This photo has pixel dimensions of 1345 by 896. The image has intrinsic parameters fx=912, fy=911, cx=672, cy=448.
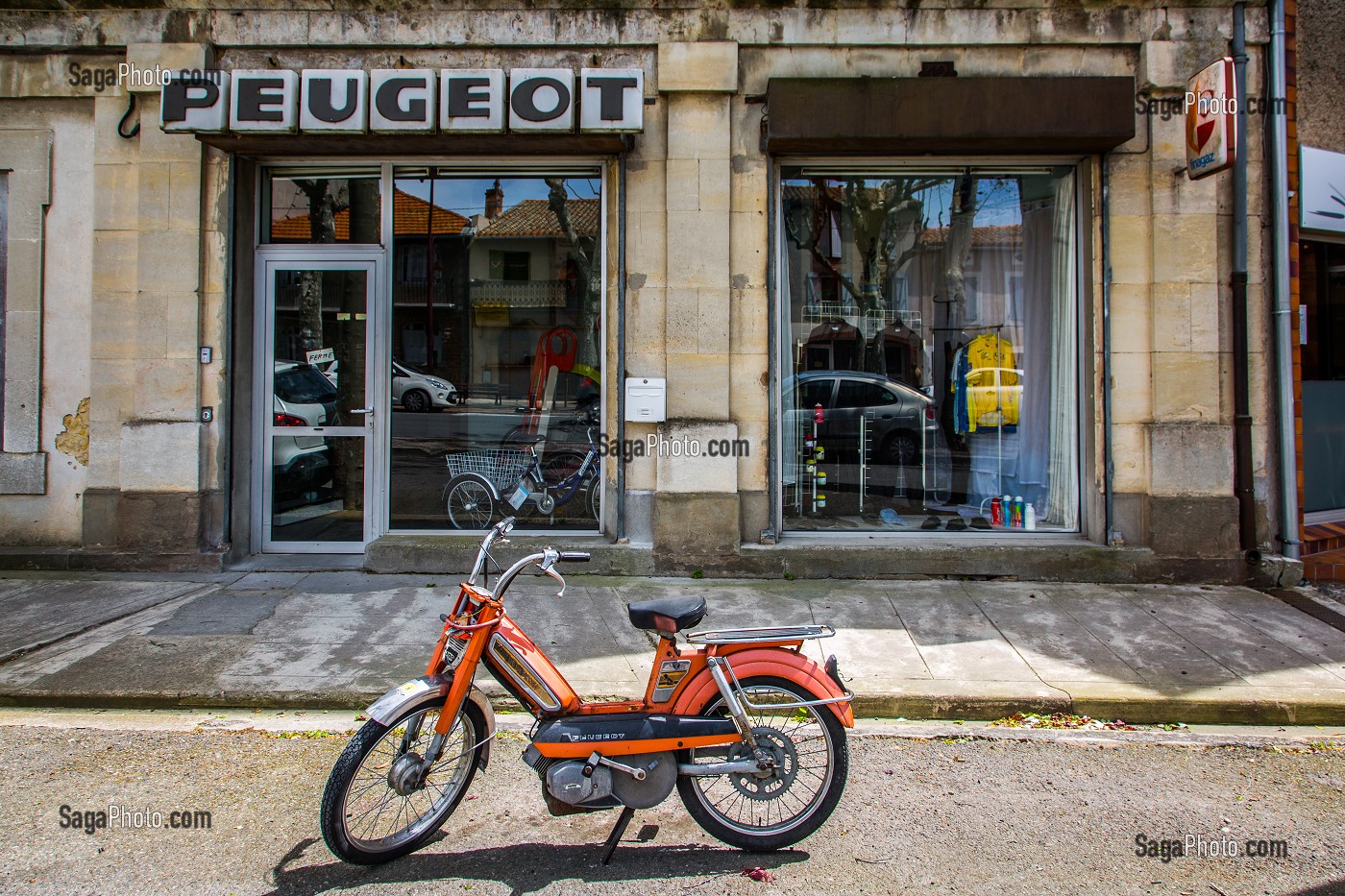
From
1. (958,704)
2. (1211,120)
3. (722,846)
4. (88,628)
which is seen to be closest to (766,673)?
(722,846)

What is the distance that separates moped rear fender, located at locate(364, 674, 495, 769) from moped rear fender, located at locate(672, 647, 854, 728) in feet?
2.52

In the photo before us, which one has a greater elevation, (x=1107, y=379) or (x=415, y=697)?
(x=1107, y=379)

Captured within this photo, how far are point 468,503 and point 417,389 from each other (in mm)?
1144

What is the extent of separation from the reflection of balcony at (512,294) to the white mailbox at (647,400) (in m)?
1.28

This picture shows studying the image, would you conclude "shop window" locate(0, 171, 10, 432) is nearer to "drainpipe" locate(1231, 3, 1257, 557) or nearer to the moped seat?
the moped seat

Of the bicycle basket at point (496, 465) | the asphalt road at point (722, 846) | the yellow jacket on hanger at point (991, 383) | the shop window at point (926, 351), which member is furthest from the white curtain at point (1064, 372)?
the bicycle basket at point (496, 465)

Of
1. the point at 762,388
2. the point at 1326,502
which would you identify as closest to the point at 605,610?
the point at 762,388

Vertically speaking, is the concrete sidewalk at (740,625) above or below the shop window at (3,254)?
below

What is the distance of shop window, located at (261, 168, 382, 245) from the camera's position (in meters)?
8.31

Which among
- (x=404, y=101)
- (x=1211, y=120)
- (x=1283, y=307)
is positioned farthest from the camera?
(x=1283, y=307)

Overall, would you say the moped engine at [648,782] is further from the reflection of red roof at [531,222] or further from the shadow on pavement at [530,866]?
the reflection of red roof at [531,222]

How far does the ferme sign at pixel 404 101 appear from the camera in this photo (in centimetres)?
731

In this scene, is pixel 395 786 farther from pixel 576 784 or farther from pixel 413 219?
pixel 413 219

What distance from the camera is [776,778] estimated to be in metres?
3.53
